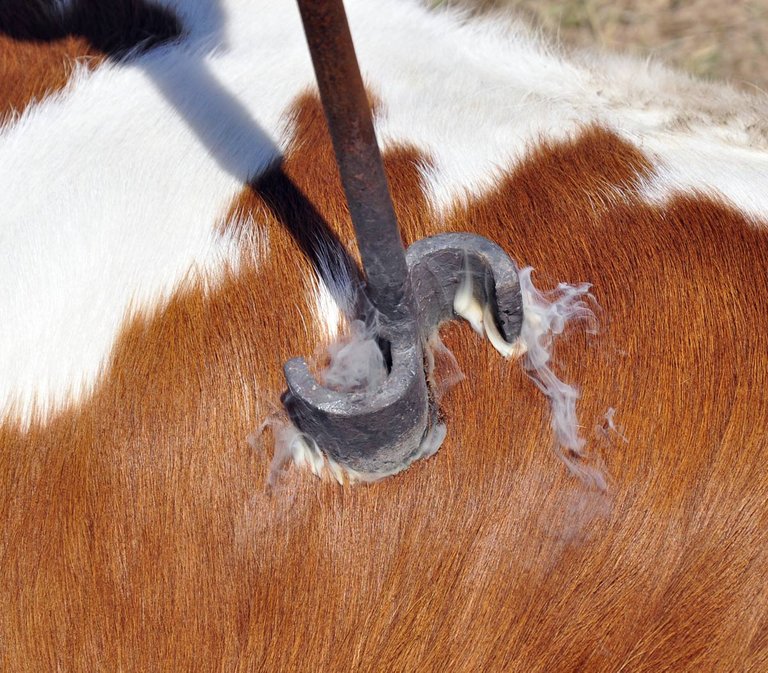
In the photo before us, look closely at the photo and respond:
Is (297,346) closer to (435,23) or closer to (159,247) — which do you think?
(159,247)

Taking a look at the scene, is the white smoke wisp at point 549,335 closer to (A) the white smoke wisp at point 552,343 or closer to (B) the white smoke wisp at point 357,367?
(A) the white smoke wisp at point 552,343

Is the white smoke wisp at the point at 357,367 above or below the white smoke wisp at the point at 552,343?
above

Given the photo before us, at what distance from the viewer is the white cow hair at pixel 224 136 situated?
88cm

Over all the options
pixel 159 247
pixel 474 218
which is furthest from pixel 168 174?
pixel 474 218

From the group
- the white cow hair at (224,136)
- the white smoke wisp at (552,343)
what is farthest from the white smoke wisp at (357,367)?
the white smoke wisp at (552,343)

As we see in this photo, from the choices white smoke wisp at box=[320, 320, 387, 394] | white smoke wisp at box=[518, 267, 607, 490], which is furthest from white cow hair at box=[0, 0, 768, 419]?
white smoke wisp at box=[518, 267, 607, 490]

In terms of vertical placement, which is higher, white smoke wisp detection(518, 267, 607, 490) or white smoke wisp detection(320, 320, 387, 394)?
white smoke wisp detection(320, 320, 387, 394)

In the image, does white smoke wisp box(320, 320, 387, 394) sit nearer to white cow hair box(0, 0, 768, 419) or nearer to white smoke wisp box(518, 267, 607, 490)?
white cow hair box(0, 0, 768, 419)

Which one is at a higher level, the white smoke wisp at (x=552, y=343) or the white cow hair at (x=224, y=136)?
the white cow hair at (x=224, y=136)

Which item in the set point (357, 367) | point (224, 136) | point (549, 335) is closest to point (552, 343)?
point (549, 335)

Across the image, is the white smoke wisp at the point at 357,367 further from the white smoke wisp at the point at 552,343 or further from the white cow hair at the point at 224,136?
the white smoke wisp at the point at 552,343

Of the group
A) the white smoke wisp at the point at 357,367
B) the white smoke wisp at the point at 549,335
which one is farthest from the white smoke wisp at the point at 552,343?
the white smoke wisp at the point at 357,367

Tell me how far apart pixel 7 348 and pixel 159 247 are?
178 mm

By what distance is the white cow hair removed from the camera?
2.89ft
